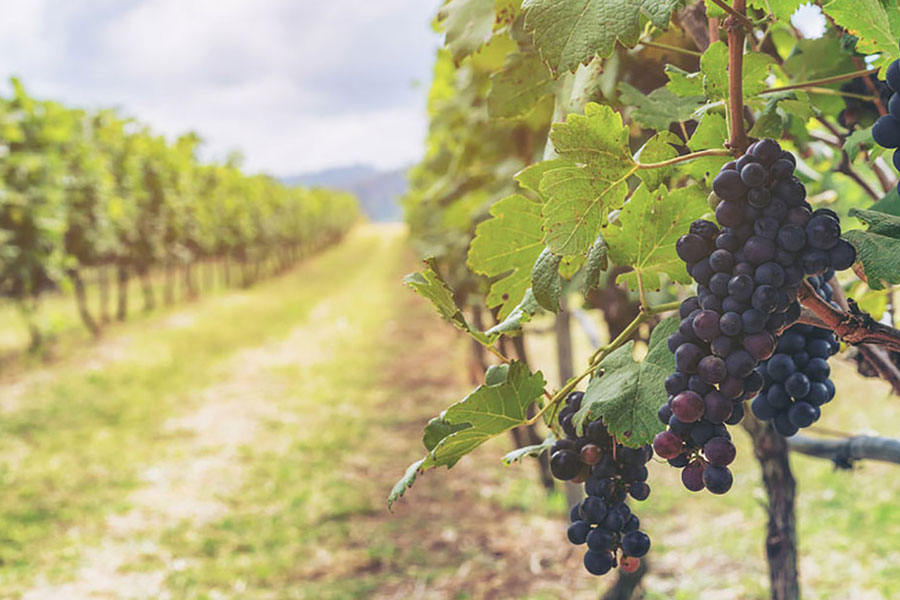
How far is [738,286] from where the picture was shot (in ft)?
2.49

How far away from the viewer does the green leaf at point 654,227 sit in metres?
0.98

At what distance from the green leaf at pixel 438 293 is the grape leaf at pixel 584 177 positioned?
0.18 m

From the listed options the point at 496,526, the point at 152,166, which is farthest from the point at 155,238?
the point at 496,526

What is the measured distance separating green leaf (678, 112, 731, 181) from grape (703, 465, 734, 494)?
396mm

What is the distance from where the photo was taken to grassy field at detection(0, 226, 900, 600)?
17.0 ft

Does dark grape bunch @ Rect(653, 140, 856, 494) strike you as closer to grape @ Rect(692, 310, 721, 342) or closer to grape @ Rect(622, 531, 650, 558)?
grape @ Rect(692, 310, 721, 342)

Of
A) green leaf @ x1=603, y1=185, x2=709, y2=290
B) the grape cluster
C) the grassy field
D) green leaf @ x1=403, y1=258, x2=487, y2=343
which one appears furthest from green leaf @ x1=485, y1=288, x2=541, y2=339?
the grassy field

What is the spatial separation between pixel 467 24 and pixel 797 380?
2.84 feet

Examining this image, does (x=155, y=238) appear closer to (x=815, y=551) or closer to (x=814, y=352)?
(x=815, y=551)

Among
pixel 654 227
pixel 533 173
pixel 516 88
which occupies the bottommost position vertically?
pixel 654 227

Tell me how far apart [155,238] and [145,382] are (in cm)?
889

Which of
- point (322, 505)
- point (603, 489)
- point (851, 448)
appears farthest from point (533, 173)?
point (322, 505)

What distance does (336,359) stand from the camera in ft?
46.3

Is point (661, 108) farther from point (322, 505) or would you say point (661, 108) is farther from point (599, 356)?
point (322, 505)
